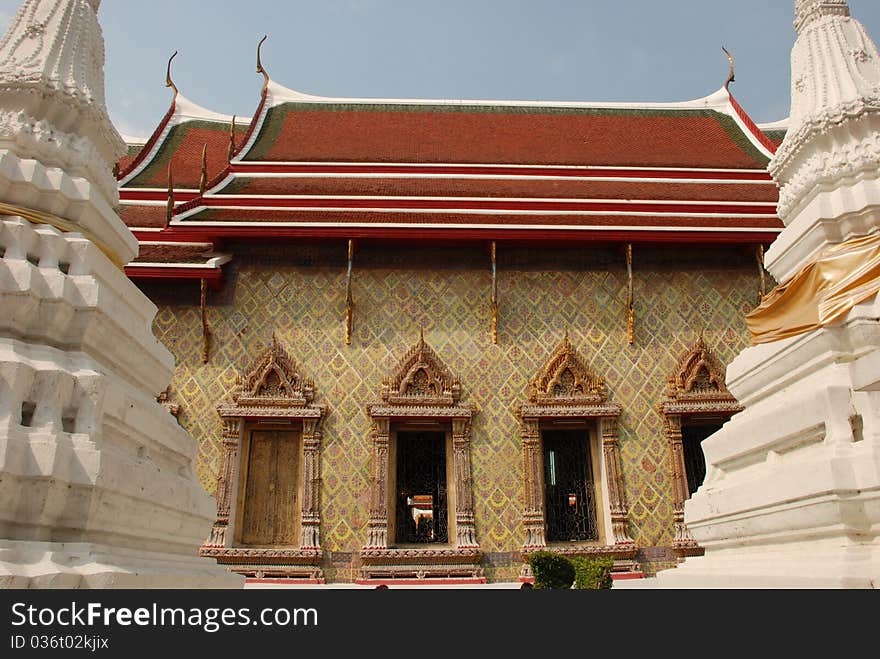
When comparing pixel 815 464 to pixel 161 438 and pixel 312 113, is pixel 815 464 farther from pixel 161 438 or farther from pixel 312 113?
pixel 312 113

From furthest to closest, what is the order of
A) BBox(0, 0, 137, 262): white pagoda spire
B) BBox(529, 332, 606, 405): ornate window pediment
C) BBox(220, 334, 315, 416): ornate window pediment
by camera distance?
BBox(529, 332, 606, 405): ornate window pediment → BBox(220, 334, 315, 416): ornate window pediment → BBox(0, 0, 137, 262): white pagoda spire

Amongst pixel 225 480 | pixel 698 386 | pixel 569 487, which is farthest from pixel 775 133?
pixel 225 480

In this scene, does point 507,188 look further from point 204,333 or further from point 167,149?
point 167,149

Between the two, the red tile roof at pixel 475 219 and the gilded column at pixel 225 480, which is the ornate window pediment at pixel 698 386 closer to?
the red tile roof at pixel 475 219

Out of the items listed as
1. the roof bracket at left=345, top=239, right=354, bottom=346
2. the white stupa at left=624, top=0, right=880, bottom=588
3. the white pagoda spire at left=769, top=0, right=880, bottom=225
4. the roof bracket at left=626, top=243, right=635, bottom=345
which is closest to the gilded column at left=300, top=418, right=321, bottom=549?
the roof bracket at left=345, top=239, right=354, bottom=346

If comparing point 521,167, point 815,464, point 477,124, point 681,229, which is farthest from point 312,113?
point 815,464

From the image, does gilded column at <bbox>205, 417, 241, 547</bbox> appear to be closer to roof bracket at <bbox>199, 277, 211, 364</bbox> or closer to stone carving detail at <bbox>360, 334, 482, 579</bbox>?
roof bracket at <bbox>199, 277, 211, 364</bbox>

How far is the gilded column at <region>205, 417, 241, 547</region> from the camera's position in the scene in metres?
7.56

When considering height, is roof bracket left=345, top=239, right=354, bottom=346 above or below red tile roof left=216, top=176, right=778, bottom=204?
below

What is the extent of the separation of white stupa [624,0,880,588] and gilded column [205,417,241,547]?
16.6 ft

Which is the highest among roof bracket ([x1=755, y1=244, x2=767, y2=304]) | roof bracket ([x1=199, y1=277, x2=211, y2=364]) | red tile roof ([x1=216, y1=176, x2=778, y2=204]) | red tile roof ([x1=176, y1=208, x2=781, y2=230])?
red tile roof ([x1=216, y1=176, x2=778, y2=204])

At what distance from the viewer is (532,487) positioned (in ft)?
25.7
